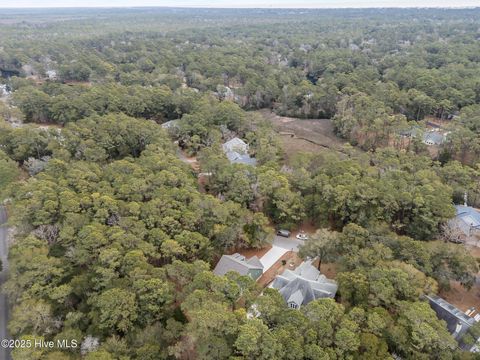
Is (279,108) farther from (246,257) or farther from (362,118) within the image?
(246,257)

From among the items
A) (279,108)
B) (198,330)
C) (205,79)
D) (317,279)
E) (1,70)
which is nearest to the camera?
(198,330)

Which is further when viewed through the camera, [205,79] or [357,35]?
[357,35]

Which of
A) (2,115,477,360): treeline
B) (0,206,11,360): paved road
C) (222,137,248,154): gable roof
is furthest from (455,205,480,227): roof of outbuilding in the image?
(0,206,11,360): paved road

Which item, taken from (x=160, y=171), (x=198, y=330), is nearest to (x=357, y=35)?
(x=160, y=171)

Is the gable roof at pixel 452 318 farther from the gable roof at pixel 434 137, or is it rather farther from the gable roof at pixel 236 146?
the gable roof at pixel 434 137

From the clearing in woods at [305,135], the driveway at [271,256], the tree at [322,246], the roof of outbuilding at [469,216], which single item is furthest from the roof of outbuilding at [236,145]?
the roof of outbuilding at [469,216]

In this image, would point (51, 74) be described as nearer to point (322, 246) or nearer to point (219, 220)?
point (219, 220)
